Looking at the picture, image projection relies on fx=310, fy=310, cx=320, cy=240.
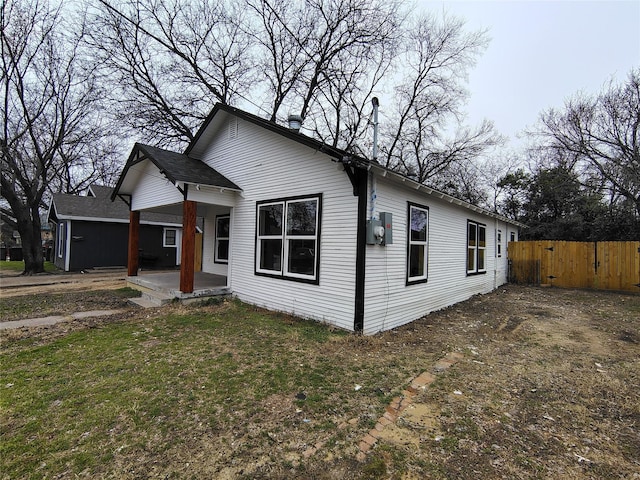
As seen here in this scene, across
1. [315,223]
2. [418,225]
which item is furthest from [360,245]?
[418,225]

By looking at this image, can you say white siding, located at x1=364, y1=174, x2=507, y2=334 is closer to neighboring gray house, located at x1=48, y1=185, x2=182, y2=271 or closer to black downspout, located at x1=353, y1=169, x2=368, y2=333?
black downspout, located at x1=353, y1=169, x2=368, y2=333

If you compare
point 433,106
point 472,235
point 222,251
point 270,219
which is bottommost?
point 222,251

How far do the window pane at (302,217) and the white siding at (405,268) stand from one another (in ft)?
4.32

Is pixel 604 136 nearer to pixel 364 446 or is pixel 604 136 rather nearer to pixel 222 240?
pixel 222 240

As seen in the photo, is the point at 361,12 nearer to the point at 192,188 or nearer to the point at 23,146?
the point at 192,188

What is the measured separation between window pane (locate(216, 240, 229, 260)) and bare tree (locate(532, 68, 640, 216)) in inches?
713

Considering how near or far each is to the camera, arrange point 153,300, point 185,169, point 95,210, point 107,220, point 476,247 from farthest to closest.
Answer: point 95,210 → point 107,220 → point 476,247 → point 185,169 → point 153,300

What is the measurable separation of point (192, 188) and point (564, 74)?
18.7m

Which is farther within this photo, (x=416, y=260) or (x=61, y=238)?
(x=61, y=238)

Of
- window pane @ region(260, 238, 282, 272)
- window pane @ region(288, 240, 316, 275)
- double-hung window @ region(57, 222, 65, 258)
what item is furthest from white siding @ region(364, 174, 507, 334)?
double-hung window @ region(57, 222, 65, 258)

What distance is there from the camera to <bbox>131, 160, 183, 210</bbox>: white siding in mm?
7987

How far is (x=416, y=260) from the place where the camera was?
21.9 ft

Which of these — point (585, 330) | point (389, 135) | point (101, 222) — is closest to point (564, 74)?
point (389, 135)

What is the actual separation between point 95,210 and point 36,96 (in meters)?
5.33
